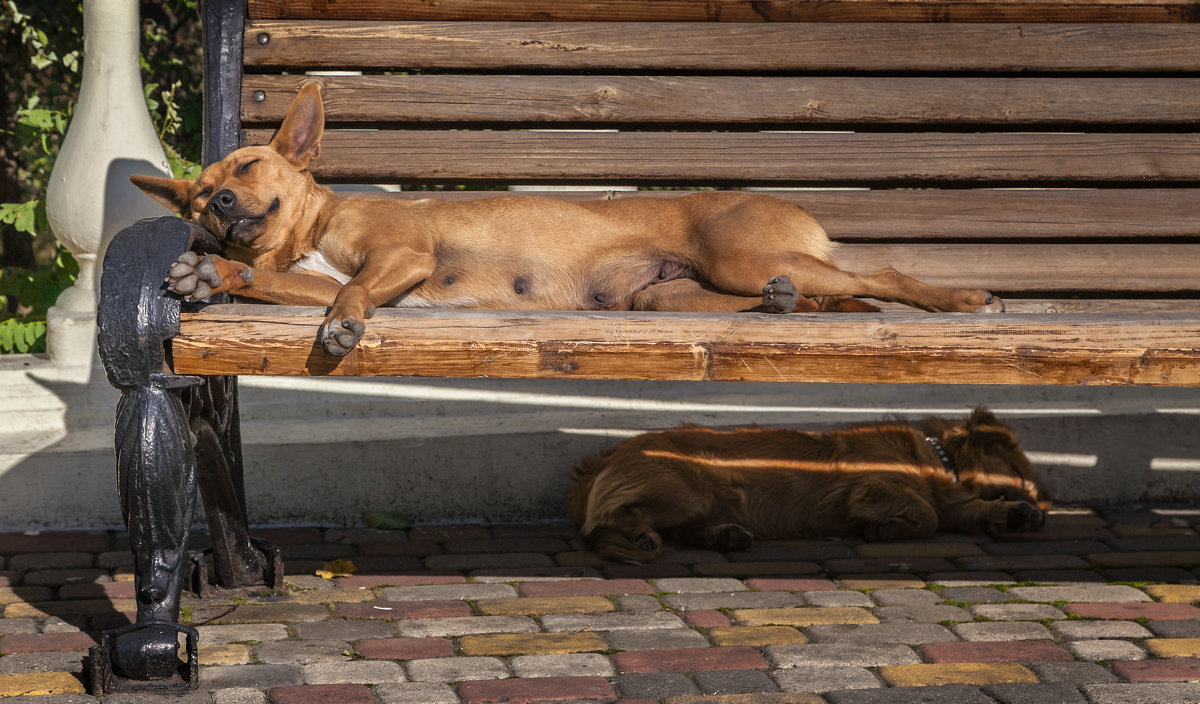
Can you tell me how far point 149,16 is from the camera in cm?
691

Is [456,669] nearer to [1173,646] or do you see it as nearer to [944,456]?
[1173,646]

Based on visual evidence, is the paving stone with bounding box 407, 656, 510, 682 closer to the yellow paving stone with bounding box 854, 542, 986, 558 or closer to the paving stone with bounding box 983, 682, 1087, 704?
the paving stone with bounding box 983, 682, 1087, 704

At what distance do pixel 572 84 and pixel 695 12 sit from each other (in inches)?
19.3

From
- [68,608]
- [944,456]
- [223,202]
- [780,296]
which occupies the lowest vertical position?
[68,608]

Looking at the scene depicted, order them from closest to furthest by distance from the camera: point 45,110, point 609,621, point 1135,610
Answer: point 609,621, point 1135,610, point 45,110

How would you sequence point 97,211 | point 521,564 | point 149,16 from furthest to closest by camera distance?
1. point 149,16
2. point 97,211
3. point 521,564

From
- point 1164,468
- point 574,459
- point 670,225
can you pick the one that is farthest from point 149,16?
point 1164,468

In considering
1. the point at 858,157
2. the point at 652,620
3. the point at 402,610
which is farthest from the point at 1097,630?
the point at 402,610

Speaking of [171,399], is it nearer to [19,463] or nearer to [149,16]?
[19,463]

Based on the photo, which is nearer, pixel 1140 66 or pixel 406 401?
pixel 1140 66

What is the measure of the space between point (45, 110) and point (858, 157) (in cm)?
349

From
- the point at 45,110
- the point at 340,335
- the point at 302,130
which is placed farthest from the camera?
the point at 45,110

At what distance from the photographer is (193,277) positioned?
9.66ft

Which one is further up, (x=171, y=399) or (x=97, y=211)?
(x=97, y=211)
